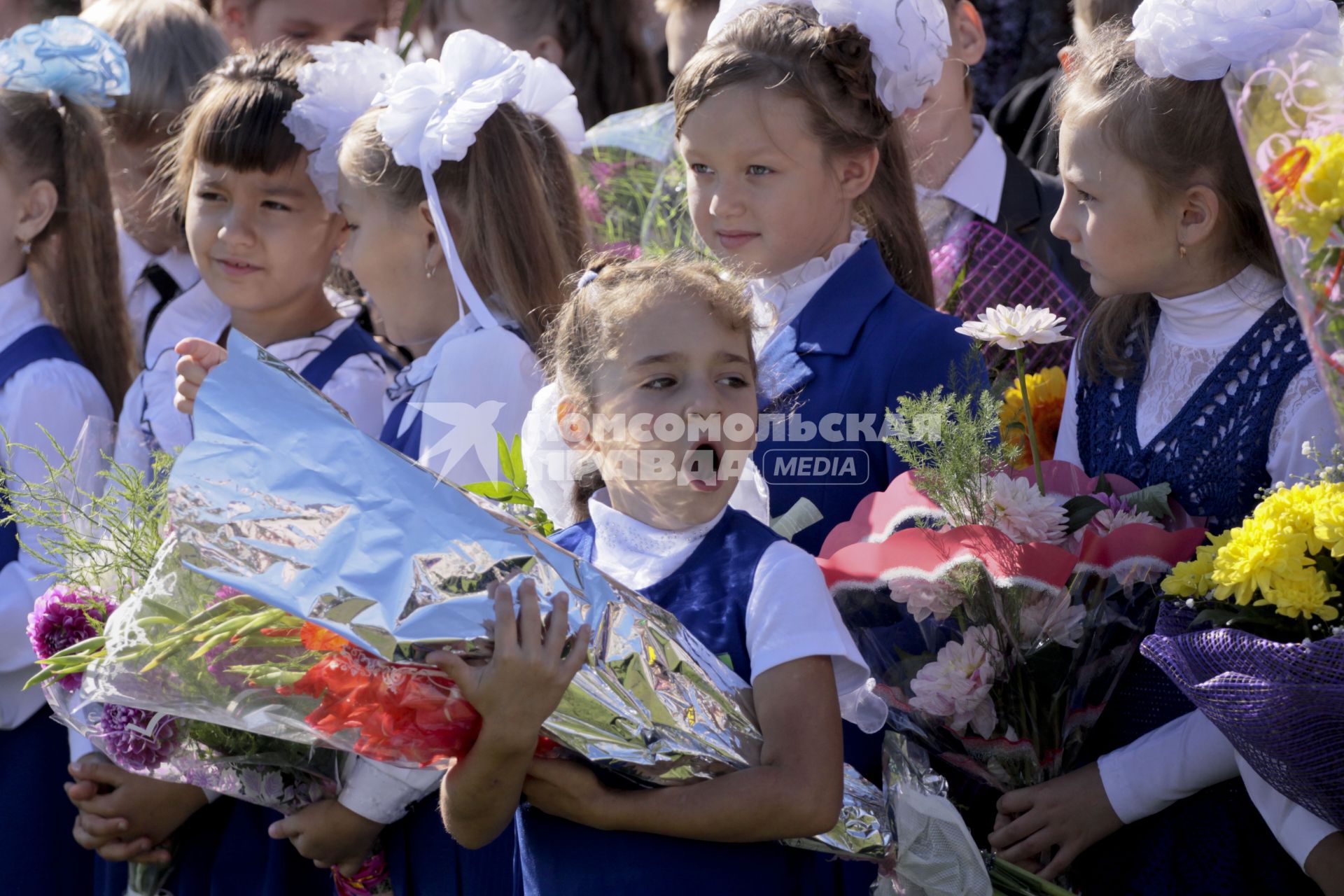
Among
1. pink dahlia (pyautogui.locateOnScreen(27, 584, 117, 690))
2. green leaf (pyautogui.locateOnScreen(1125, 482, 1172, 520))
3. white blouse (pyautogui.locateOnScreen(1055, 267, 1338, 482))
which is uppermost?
white blouse (pyautogui.locateOnScreen(1055, 267, 1338, 482))

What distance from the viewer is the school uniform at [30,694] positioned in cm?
317

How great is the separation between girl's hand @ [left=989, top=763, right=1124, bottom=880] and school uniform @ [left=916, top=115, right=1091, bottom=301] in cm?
170

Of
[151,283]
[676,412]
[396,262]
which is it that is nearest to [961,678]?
[676,412]

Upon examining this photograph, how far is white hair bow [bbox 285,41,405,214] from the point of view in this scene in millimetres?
3504

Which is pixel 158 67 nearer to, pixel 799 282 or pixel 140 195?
pixel 140 195

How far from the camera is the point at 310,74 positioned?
11.6 feet

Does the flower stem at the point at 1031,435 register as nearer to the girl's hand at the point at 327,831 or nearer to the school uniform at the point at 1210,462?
the school uniform at the point at 1210,462

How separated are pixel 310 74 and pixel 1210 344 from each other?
2205mm

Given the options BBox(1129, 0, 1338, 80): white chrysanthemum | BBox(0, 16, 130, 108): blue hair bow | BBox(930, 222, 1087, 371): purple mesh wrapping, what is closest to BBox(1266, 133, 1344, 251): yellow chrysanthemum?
BBox(1129, 0, 1338, 80): white chrysanthemum

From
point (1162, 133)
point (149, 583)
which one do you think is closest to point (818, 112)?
point (1162, 133)

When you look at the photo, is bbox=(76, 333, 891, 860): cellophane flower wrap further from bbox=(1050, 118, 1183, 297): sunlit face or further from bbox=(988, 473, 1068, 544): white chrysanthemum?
bbox=(1050, 118, 1183, 297): sunlit face

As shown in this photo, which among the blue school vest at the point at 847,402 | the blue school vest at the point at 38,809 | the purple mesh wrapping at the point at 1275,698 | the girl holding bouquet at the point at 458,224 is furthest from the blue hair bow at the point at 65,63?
the purple mesh wrapping at the point at 1275,698

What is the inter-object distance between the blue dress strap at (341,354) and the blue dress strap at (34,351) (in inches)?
23.4

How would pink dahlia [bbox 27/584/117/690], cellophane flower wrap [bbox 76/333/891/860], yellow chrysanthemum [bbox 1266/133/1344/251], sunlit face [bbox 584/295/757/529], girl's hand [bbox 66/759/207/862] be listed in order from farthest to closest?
girl's hand [bbox 66/759/207/862], pink dahlia [bbox 27/584/117/690], sunlit face [bbox 584/295/757/529], cellophane flower wrap [bbox 76/333/891/860], yellow chrysanthemum [bbox 1266/133/1344/251]
